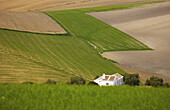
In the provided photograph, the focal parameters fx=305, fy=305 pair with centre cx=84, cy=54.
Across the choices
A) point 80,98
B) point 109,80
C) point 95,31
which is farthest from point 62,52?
point 80,98

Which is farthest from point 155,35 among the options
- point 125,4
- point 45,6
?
point 45,6

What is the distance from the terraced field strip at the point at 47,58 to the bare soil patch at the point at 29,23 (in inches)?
165

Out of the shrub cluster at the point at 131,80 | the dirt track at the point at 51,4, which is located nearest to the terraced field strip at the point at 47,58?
the shrub cluster at the point at 131,80

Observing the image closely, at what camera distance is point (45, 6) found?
103 meters

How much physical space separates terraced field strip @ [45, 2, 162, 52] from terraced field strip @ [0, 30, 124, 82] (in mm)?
5312

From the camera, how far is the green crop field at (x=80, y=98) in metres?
16.4

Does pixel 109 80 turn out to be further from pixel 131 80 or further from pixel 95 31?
pixel 95 31

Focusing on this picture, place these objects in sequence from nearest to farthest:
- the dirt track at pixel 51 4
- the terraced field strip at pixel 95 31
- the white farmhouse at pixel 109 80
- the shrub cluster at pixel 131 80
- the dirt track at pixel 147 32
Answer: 1. the white farmhouse at pixel 109 80
2. the shrub cluster at pixel 131 80
3. the dirt track at pixel 147 32
4. the terraced field strip at pixel 95 31
5. the dirt track at pixel 51 4

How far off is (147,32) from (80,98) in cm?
6191

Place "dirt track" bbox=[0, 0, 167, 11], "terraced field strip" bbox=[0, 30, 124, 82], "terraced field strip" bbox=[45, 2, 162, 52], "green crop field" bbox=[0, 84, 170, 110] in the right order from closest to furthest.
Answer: "green crop field" bbox=[0, 84, 170, 110] → "terraced field strip" bbox=[0, 30, 124, 82] → "terraced field strip" bbox=[45, 2, 162, 52] → "dirt track" bbox=[0, 0, 167, 11]

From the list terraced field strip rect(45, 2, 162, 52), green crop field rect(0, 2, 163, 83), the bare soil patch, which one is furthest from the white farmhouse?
the bare soil patch

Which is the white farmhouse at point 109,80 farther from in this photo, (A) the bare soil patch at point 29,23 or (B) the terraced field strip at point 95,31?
(A) the bare soil patch at point 29,23

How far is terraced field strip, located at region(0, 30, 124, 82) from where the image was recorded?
144 ft

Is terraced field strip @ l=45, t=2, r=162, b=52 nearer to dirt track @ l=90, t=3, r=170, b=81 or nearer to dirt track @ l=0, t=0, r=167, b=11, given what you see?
dirt track @ l=90, t=3, r=170, b=81
